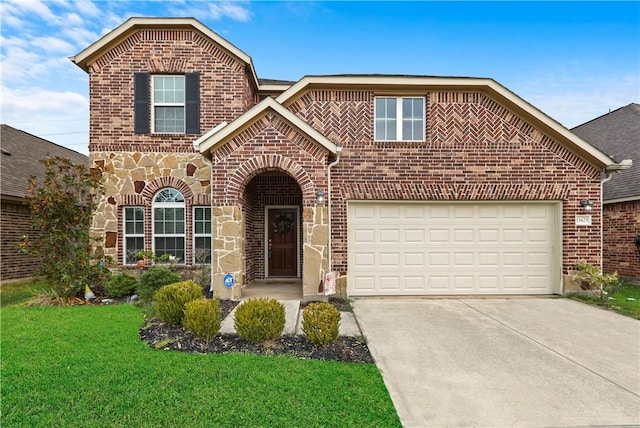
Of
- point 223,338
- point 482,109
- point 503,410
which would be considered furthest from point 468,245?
point 223,338

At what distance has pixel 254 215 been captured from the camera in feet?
33.0

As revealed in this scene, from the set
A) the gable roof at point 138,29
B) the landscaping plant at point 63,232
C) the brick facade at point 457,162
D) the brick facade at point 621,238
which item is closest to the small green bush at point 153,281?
the landscaping plant at point 63,232

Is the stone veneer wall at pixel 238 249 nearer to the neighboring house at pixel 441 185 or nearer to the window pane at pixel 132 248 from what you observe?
the neighboring house at pixel 441 185

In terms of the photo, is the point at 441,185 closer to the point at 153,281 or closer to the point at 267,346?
the point at 267,346

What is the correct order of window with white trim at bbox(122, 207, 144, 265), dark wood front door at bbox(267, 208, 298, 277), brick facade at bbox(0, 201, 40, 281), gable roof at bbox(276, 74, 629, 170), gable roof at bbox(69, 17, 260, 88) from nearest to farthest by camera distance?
gable roof at bbox(276, 74, 629, 170), gable roof at bbox(69, 17, 260, 88), window with white trim at bbox(122, 207, 144, 265), brick facade at bbox(0, 201, 40, 281), dark wood front door at bbox(267, 208, 298, 277)

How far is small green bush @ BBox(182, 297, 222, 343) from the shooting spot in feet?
16.2

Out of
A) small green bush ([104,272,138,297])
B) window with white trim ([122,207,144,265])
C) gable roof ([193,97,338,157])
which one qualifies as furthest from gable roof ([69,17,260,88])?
small green bush ([104,272,138,297])

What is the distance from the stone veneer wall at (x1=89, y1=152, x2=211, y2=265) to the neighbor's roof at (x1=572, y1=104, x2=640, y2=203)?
514 inches

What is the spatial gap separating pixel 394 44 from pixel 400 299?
8.46m

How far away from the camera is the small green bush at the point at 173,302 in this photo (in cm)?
567

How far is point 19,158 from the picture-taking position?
12664mm

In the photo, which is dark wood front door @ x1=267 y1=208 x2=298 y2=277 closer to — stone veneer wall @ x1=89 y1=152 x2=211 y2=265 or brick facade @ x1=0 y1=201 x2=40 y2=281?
stone veneer wall @ x1=89 y1=152 x2=211 y2=265

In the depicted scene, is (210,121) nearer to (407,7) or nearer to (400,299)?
(407,7)

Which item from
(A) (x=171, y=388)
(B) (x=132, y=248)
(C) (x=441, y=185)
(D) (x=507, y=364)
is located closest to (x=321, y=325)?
(A) (x=171, y=388)
